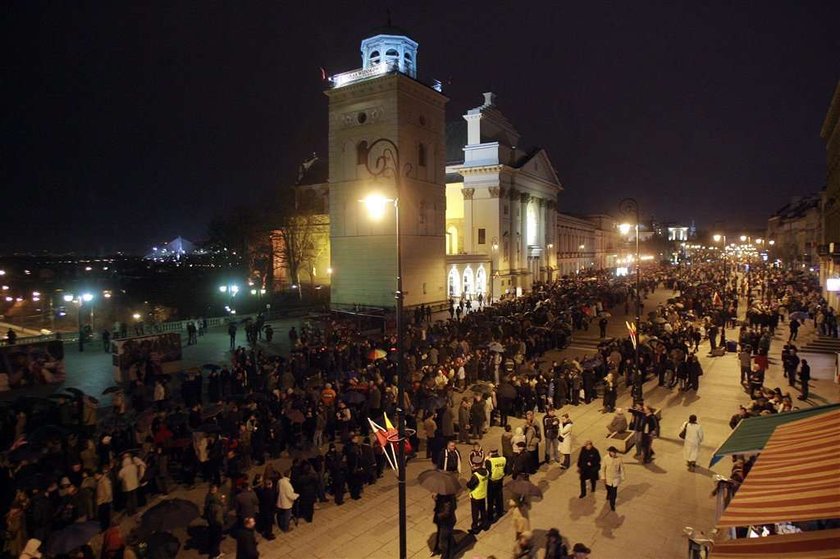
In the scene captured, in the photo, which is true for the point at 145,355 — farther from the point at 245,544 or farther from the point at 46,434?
the point at 245,544

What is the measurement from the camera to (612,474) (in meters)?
10.3

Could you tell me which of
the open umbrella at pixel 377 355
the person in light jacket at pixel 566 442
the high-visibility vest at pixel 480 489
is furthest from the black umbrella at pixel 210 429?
the open umbrella at pixel 377 355

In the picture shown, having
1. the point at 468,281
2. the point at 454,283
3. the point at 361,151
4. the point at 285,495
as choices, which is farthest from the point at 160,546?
the point at 468,281

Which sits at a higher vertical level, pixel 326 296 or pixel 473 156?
pixel 473 156

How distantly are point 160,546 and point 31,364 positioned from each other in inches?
656

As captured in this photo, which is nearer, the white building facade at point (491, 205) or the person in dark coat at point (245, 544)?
the person in dark coat at point (245, 544)

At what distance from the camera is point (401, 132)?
37594 mm

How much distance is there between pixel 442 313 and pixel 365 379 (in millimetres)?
23822

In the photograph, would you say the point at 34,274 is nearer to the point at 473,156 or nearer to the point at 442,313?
the point at 442,313

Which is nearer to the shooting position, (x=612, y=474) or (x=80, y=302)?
(x=612, y=474)

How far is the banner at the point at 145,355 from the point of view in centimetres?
2019

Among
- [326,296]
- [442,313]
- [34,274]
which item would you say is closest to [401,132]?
[442,313]

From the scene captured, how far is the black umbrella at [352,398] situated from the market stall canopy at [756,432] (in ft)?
29.9

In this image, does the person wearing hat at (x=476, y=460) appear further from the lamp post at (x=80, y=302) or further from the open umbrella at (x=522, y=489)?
the lamp post at (x=80, y=302)
